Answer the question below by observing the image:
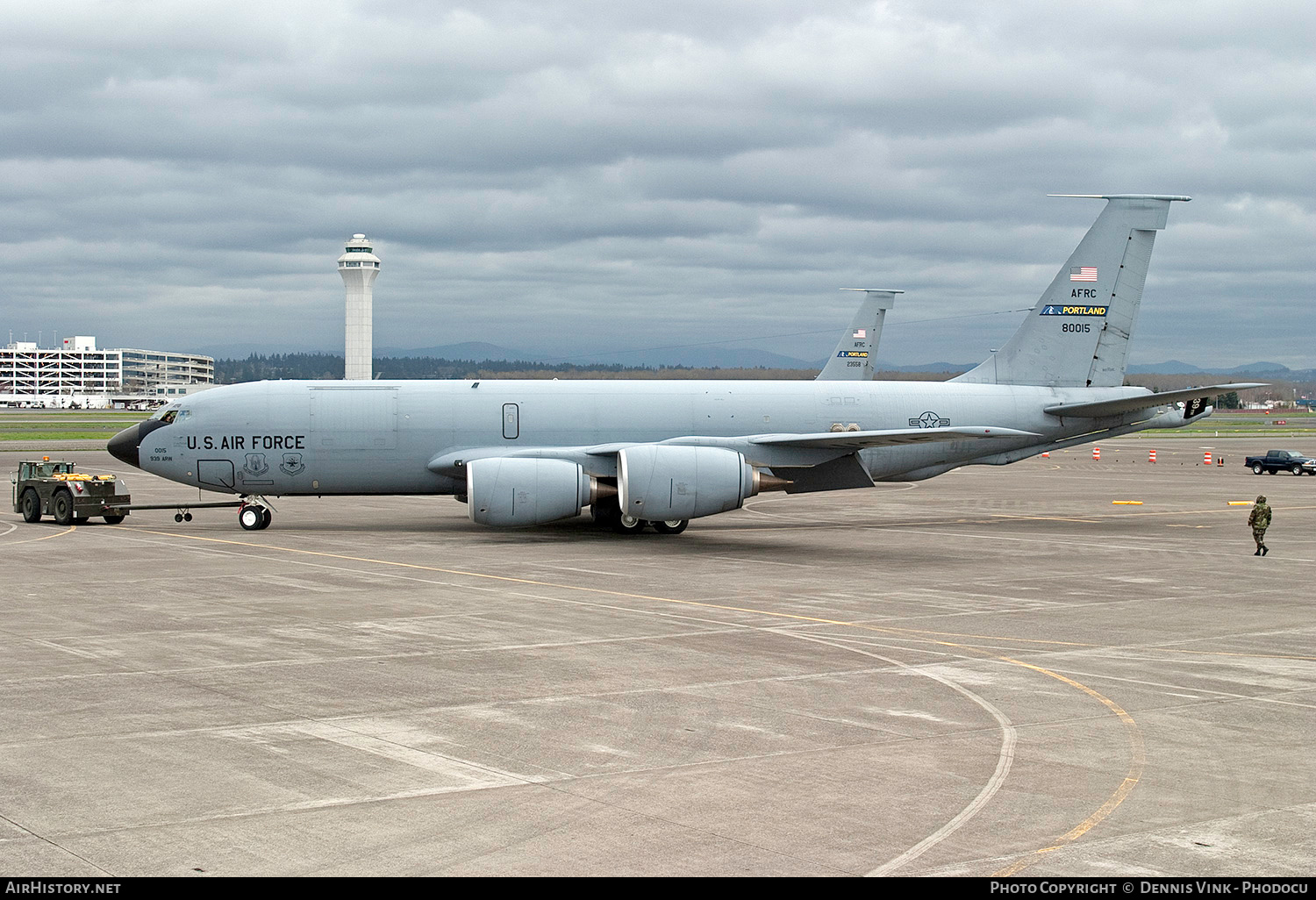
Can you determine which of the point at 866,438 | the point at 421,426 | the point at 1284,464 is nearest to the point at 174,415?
the point at 421,426

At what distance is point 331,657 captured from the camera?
55.9 feet

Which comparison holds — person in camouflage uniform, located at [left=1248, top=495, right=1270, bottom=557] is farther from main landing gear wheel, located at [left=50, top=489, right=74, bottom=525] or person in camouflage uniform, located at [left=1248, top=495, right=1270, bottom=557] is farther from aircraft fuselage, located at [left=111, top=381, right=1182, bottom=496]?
main landing gear wheel, located at [left=50, top=489, right=74, bottom=525]

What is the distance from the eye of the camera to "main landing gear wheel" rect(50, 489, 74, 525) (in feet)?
123

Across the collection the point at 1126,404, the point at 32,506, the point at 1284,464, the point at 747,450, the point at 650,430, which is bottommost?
the point at 32,506

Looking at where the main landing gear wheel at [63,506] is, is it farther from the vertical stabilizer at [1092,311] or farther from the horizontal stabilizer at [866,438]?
the vertical stabilizer at [1092,311]

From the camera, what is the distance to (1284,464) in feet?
221

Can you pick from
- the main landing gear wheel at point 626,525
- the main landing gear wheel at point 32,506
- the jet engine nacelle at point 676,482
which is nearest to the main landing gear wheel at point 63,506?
the main landing gear wheel at point 32,506

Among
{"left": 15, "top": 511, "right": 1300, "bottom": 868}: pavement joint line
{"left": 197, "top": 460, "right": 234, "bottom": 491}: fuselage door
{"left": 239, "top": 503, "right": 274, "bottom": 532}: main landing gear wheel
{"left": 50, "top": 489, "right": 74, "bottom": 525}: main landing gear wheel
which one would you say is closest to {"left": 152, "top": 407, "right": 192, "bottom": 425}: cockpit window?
{"left": 197, "top": 460, "right": 234, "bottom": 491}: fuselage door

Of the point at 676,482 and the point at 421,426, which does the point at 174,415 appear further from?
the point at 676,482

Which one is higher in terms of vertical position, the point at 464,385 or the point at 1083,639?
the point at 464,385

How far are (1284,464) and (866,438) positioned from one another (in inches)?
1716
